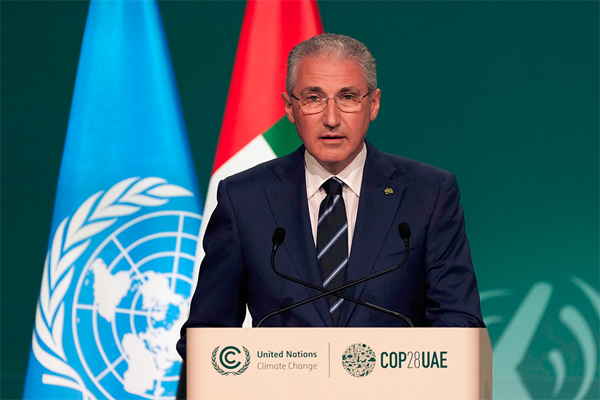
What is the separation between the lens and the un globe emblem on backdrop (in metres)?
3.12

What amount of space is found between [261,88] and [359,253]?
1.78 metres

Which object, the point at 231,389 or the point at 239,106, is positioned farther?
the point at 239,106

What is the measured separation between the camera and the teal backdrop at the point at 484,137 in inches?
146

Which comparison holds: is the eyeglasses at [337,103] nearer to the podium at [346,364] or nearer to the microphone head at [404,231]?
the microphone head at [404,231]

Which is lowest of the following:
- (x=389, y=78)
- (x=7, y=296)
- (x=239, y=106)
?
(x=7, y=296)

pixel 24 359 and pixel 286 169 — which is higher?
pixel 286 169

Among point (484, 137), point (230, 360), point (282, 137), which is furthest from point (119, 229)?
point (230, 360)

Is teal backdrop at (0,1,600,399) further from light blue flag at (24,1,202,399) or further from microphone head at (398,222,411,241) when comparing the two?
microphone head at (398,222,411,241)

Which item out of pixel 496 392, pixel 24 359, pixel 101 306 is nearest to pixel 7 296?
Answer: pixel 24 359

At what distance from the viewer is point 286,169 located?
177cm

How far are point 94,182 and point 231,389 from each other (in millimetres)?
2298

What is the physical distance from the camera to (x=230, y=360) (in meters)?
1.13

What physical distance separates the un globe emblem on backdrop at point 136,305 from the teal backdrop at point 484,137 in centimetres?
71

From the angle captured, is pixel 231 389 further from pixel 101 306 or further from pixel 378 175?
pixel 101 306
